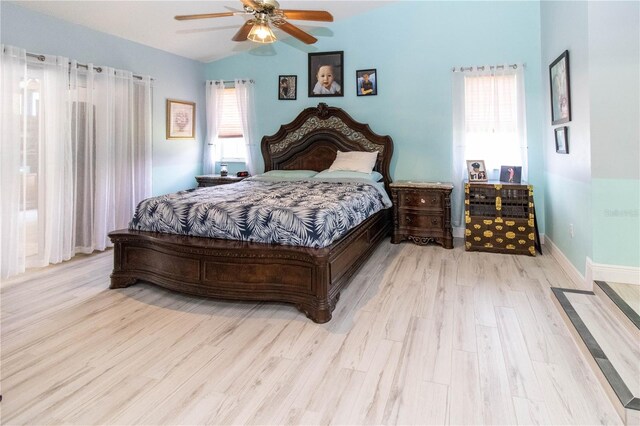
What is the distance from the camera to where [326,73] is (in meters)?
5.50

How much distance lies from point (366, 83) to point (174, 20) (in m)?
2.57

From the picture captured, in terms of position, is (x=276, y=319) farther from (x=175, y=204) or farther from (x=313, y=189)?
(x=313, y=189)

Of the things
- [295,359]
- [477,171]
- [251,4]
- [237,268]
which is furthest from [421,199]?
[295,359]

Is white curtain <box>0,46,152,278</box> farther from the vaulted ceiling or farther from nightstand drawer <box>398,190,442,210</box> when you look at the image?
nightstand drawer <box>398,190,442,210</box>

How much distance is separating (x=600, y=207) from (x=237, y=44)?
5.01 meters

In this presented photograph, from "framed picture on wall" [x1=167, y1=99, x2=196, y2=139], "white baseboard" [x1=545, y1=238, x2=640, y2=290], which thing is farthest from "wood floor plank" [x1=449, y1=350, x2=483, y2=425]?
"framed picture on wall" [x1=167, y1=99, x2=196, y2=139]

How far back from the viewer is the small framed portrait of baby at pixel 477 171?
4664 millimetres

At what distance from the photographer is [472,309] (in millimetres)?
2805

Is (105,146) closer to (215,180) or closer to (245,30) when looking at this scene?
(215,180)

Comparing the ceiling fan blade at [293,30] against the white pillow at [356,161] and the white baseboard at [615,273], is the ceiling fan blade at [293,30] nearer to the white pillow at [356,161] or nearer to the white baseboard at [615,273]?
the white pillow at [356,161]

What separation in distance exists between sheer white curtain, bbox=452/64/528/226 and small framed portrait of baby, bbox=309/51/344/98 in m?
1.60

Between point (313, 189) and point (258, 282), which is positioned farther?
point (313, 189)

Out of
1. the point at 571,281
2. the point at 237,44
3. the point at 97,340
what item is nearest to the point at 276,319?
the point at 97,340

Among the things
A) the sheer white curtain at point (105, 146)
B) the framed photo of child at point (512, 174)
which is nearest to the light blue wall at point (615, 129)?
the framed photo of child at point (512, 174)
